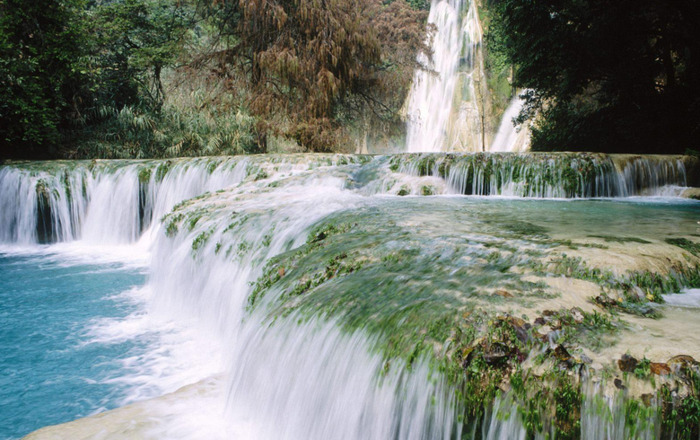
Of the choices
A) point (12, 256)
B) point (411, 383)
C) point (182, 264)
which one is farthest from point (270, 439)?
point (12, 256)

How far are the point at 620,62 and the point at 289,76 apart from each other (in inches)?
417

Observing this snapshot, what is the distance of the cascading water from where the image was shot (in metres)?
2.39

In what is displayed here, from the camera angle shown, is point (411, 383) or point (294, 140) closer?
point (411, 383)

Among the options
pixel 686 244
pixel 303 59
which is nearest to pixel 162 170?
pixel 303 59

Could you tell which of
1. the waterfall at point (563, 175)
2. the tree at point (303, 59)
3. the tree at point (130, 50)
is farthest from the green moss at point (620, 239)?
A: the tree at point (130, 50)

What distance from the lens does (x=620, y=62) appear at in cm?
1184

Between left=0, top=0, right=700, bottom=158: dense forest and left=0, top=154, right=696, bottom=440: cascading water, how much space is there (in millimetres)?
4352

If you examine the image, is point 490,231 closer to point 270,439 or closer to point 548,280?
point 548,280

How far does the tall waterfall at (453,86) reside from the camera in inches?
994

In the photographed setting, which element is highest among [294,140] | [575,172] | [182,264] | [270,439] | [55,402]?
[294,140]

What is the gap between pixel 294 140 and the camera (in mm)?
18031

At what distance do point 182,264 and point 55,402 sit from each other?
2635 millimetres

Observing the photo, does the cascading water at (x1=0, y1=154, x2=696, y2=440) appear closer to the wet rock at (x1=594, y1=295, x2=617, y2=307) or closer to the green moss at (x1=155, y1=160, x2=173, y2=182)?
the wet rock at (x1=594, y1=295, x2=617, y2=307)

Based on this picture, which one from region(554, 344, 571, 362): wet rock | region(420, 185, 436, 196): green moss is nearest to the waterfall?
region(420, 185, 436, 196): green moss
